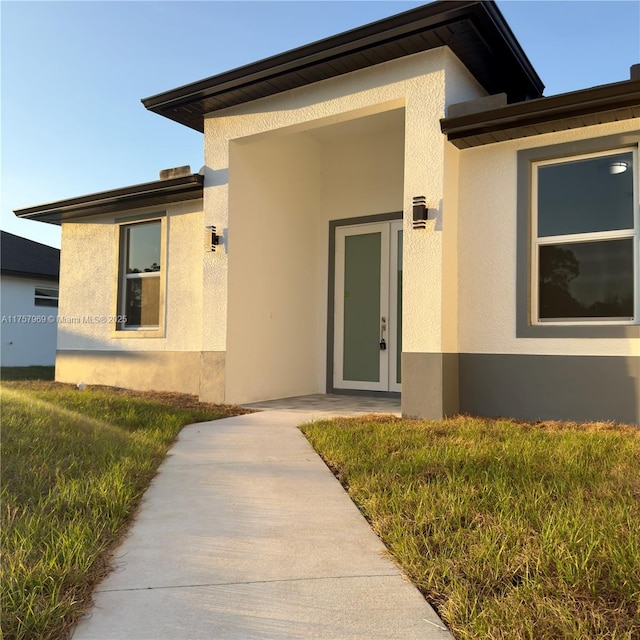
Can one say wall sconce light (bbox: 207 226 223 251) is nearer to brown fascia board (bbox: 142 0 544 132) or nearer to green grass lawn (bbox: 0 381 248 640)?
brown fascia board (bbox: 142 0 544 132)

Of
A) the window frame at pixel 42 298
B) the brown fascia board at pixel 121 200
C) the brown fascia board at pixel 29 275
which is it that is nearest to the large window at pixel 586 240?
the brown fascia board at pixel 121 200

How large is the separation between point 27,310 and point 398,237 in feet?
42.4

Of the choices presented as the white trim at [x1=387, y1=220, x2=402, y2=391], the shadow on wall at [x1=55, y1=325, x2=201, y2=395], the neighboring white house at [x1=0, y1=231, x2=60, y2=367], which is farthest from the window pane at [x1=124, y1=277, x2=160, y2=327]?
the neighboring white house at [x1=0, y1=231, x2=60, y2=367]

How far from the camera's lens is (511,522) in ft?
8.43

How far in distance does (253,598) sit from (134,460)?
2123 mm

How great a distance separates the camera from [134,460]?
12.6 feet

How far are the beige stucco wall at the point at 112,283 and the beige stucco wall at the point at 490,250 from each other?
13.5ft

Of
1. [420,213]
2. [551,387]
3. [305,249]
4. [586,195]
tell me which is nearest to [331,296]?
[305,249]

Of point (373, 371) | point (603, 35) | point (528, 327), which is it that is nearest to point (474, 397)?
point (528, 327)

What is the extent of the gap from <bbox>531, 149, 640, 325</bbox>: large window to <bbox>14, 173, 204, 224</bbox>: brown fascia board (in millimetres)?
4811

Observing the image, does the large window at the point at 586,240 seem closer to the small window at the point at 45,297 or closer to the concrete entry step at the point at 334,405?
the concrete entry step at the point at 334,405

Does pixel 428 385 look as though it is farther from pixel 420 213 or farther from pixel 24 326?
pixel 24 326

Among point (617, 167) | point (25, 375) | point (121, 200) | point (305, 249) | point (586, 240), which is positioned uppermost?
point (121, 200)

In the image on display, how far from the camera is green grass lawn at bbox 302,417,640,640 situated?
185 centimetres
